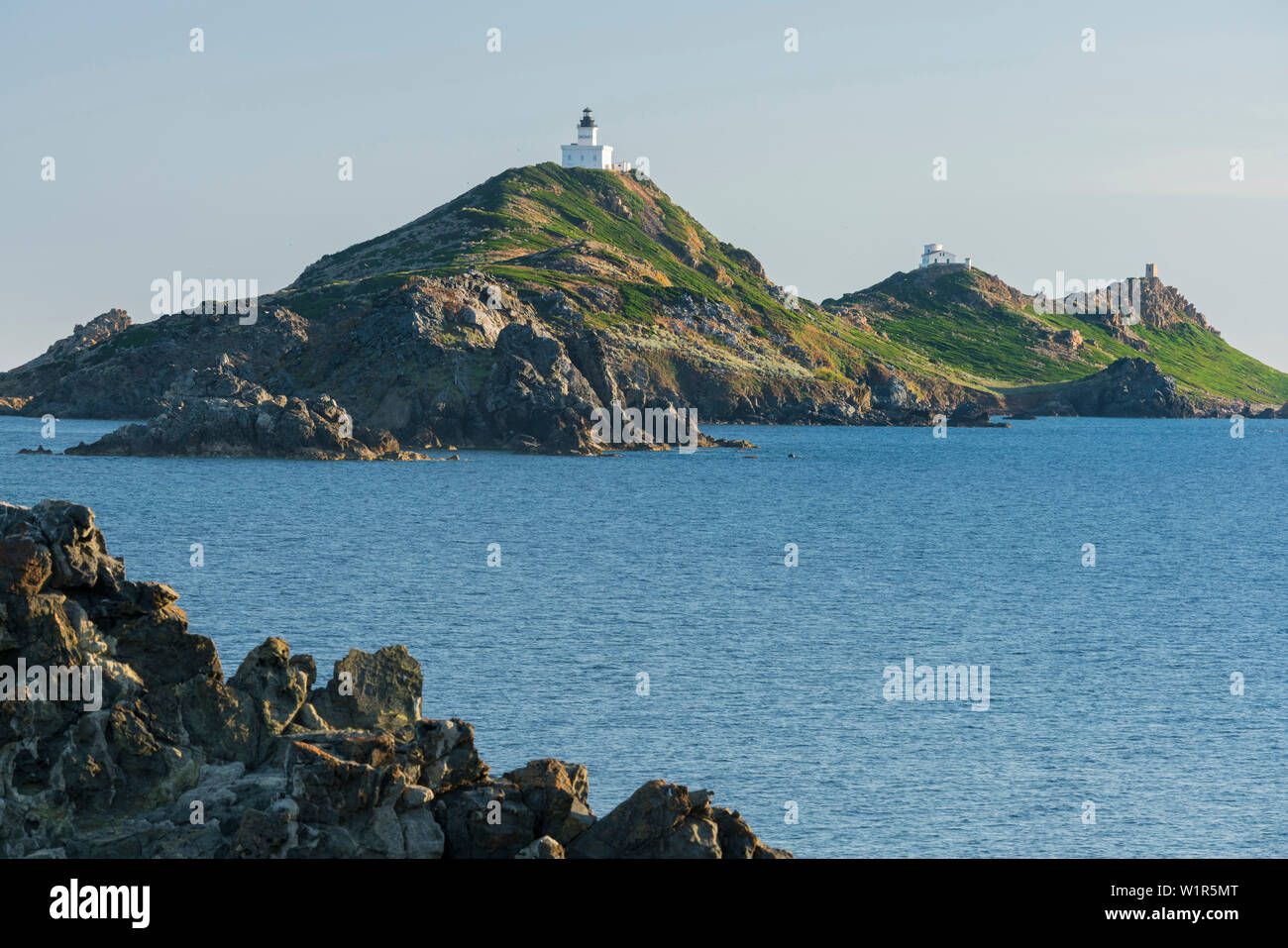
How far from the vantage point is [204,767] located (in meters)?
29.3

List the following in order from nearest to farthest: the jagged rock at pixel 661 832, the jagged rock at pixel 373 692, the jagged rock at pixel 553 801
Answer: the jagged rock at pixel 661 832
the jagged rock at pixel 553 801
the jagged rock at pixel 373 692

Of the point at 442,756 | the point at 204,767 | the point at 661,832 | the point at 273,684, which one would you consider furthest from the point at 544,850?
the point at 273,684

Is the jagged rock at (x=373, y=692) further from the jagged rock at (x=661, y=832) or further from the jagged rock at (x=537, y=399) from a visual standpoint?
the jagged rock at (x=537, y=399)

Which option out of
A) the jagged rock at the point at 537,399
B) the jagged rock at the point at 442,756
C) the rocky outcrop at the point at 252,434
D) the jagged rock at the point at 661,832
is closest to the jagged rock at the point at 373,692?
the jagged rock at the point at 442,756

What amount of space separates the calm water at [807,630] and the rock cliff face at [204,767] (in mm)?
9678

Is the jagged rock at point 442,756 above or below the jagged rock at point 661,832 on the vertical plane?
above

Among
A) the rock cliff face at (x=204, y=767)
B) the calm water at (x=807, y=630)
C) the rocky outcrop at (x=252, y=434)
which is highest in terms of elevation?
the rocky outcrop at (x=252, y=434)

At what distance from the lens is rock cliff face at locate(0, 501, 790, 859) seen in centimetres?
2658

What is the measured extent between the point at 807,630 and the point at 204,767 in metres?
43.0

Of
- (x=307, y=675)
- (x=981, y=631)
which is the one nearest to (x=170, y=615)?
(x=307, y=675)

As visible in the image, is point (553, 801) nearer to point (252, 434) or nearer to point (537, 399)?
point (252, 434)

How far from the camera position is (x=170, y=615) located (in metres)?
31.5

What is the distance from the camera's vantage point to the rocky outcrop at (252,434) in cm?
16425

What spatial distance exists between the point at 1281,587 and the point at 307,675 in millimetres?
75006
